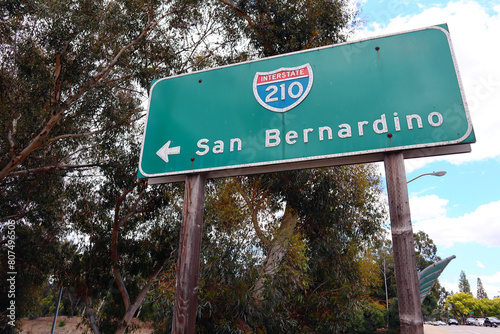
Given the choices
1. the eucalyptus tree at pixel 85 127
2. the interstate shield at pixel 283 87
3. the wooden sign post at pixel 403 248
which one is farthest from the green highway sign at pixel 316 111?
the eucalyptus tree at pixel 85 127

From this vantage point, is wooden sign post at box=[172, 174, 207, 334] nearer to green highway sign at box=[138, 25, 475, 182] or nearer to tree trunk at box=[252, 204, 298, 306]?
green highway sign at box=[138, 25, 475, 182]

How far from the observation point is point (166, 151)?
3225mm

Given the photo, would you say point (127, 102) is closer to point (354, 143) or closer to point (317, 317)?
point (317, 317)

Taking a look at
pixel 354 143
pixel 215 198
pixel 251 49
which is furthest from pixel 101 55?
pixel 354 143

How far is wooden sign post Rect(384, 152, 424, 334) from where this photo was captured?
2.19 meters

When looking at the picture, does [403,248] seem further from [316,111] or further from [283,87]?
[283,87]

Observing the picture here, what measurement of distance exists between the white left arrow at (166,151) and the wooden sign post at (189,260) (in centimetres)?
28

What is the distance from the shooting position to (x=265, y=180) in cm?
830

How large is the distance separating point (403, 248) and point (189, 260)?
67.0 inches

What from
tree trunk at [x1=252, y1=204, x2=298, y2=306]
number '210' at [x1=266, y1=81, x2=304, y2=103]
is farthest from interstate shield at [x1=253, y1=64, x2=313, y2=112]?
tree trunk at [x1=252, y1=204, x2=298, y2=306]

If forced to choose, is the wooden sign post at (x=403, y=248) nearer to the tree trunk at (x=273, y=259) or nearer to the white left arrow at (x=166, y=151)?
the white left arrow at (x=166, y=151)

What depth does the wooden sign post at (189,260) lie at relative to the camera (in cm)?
271

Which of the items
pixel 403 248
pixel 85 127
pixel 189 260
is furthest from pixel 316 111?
pixel 85 127

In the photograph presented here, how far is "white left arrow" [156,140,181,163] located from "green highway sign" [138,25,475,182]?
→ 1 centimetres
